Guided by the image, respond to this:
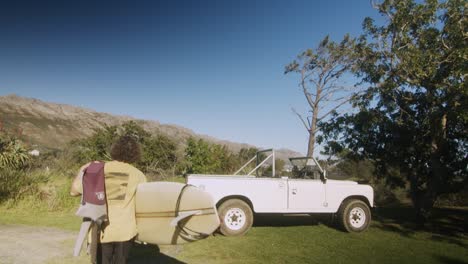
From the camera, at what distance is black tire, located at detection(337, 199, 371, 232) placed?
28.7 feet

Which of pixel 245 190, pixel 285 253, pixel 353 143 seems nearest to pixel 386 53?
pixel 353 143

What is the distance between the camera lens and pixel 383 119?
461 inches

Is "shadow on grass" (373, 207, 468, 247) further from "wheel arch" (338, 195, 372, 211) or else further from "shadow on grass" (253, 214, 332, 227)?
"shadow on grass" (253, 214, 332, 227)

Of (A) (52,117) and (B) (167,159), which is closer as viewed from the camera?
(B) (167,159)

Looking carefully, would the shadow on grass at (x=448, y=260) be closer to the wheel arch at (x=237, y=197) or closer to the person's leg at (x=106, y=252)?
the wheel arch at (x=237, y=197)

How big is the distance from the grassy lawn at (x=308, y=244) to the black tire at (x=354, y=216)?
0.74 ft

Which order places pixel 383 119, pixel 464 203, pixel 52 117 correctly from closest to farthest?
pixel 383 119 < pixel 464 203 < pixel 52 117

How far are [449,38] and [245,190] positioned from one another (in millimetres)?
7347

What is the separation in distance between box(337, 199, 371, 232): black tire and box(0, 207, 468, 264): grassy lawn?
0.74ft

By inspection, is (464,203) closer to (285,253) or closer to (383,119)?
(383,119)

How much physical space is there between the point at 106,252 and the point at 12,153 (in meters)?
11.3

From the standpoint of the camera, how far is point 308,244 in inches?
291

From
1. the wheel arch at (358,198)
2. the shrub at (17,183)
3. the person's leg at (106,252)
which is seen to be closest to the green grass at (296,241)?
the shrub at (17,183)

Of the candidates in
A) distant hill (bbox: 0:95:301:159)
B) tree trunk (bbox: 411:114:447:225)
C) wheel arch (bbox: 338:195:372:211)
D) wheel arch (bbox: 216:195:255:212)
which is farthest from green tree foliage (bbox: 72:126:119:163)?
distant hill (bbox: 0:95:301:159)
